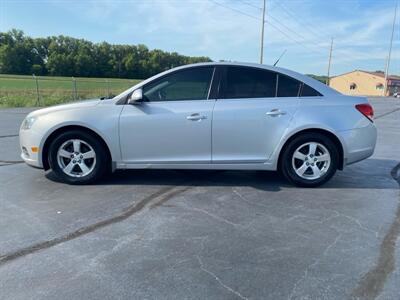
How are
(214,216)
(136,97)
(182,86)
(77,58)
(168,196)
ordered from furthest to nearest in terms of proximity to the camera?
(77,58) < (182,86) < (136,97) < (168,196) < (214,216)

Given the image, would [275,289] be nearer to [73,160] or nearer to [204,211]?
[204,211]

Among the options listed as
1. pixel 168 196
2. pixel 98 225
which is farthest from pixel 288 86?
pixel 98 225

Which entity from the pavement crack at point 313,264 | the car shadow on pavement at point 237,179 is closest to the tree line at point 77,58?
the car shadow on pavement at point 237,179

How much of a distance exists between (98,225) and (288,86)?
301 cm

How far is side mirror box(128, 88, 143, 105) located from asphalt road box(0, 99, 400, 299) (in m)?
1.13

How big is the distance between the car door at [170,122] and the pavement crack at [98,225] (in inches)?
18.7

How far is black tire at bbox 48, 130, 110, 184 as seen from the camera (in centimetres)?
466

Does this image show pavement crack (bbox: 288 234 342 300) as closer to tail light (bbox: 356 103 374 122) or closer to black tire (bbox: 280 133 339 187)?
black tire (bbox: 280 133 339 187)

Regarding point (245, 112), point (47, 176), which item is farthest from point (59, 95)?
point (245, 112)

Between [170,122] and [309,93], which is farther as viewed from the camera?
[309,93]

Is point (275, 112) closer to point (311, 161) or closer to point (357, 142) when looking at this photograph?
point (311, 161)

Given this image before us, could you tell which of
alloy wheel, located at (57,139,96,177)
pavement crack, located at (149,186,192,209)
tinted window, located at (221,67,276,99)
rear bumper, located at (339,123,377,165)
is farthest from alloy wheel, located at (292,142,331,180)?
alloy wheel, located at (57,139,96,177)

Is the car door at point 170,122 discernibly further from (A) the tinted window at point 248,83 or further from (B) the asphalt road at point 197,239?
(B) the asphalt road at point 197,239

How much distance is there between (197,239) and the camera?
3215 mm
